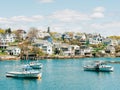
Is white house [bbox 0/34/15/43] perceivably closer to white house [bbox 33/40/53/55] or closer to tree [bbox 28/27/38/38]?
tree [bbox 28/27/38/38]

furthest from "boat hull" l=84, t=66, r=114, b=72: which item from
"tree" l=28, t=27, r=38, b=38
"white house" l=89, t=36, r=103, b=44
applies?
"white house" l=89, t=36, r=103, b=44

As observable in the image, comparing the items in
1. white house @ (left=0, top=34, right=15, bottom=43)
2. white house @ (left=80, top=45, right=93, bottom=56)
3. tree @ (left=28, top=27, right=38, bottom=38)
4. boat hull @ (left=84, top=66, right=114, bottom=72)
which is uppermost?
tree @ (left=28, top=27, right=38, bottom=38)

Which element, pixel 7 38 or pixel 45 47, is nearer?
pixel 45 47

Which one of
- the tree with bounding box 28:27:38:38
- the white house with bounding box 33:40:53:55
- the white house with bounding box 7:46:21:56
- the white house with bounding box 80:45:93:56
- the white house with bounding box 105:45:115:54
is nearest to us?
the white house with bounding box 7:46:21:56

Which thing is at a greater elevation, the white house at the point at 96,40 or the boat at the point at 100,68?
the white house at the point at 96,40

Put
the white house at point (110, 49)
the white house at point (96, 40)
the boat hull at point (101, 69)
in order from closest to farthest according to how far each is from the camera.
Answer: the boat hull at point (101, 69) → the white house at point (110, 49) → the white house at point (96, 40)

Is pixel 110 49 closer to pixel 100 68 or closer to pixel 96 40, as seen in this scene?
pixel 96 40

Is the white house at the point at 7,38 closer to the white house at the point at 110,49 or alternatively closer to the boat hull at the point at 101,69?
the white house at the point at 110,49

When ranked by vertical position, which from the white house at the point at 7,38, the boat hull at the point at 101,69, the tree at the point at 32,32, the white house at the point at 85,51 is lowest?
the boat hull at the point at 101,69

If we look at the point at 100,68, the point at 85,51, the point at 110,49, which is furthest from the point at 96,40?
the point at 100,68

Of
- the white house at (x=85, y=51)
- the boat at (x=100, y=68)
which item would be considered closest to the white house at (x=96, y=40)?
the white house at (x=85, y=51)

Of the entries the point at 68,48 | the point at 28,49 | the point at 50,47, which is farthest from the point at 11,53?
the point at 68,48

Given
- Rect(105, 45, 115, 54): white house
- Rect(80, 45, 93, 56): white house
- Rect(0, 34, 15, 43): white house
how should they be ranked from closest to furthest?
Rect(0, 34, 15, 43): white house → Rect(80, 45, 93, 56): white house → Rect(105, 45, 115, 54): white house

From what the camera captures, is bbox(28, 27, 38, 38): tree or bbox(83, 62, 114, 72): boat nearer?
bbox(83, 62, 114, 72): boat
